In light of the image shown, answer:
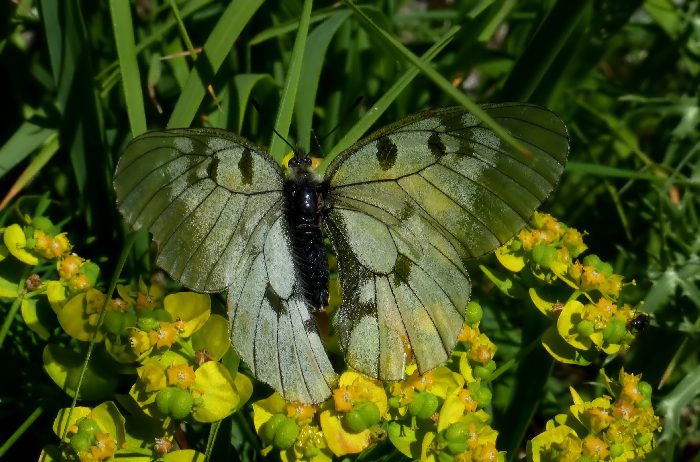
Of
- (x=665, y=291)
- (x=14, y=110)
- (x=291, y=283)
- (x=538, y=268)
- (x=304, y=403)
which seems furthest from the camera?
(x=14, y=110)

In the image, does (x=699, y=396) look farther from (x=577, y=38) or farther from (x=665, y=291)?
(x=577, y=38)

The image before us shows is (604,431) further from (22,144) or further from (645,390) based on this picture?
(22,144)

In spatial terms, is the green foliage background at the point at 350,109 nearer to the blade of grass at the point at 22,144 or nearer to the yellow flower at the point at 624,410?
the blade of grass at the point at 22,144

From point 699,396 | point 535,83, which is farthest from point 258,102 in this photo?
point 699,396

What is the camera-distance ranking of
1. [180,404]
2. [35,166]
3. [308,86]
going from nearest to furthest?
[180,404]
[35,166]
[308,86]

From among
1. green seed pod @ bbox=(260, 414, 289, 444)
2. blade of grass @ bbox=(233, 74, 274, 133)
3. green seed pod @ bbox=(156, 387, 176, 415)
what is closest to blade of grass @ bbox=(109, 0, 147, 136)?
blade of grass @ bbox=(233, 74, 274, 133)

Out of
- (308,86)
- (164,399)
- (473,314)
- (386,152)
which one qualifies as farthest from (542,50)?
(164,399)
